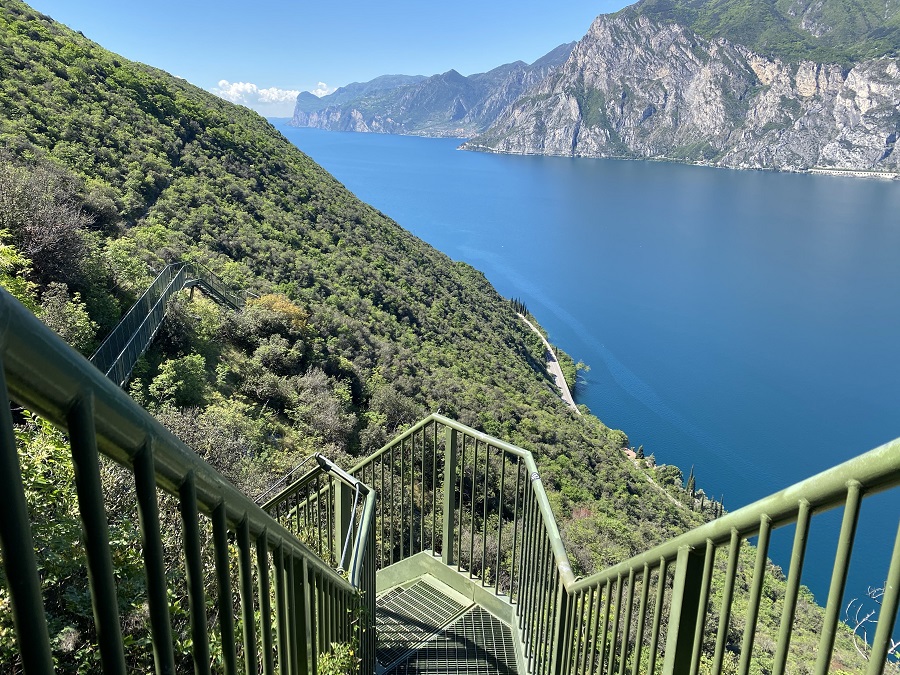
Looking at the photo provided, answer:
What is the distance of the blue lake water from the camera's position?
34.3 meters

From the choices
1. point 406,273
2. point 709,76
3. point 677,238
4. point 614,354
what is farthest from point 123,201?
point 709,76

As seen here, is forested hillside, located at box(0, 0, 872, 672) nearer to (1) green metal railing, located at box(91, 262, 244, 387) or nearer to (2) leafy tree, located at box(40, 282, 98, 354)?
(2) leafy tree, located at box(40, 282, 98, 354)

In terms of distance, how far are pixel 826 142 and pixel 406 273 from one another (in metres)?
172

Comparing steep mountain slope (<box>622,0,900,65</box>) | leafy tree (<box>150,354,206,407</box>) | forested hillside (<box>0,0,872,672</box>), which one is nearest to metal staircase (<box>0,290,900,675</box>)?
forested hillside (<box>0,0,872,672</box>)

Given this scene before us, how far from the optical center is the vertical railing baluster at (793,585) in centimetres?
105

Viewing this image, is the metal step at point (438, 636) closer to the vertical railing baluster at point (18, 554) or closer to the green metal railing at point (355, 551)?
the green metal railing at point (355, 551)

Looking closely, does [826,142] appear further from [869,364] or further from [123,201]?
[123,201]

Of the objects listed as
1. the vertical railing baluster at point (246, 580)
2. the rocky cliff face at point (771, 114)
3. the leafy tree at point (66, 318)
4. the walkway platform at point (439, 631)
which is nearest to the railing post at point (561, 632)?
the walkway platform at point (439, 631)

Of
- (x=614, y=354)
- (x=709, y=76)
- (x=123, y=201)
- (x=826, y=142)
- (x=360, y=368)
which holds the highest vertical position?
(x=709, y=76)

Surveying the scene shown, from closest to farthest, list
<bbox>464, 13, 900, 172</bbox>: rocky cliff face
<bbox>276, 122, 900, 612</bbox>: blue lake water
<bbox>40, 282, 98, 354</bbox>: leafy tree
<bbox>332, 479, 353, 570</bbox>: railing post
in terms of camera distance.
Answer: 1. <bbox>332, 479, 353, 570</bbox>: railing post
2. <bbox>40, 282, 98, 354</bbox>: leafy tree
3. <bbox>276, 122, 900, 612</bbox>: blue lake water
4. <bbox>464, 13, 900, 172</bbox>: rocky cliff face

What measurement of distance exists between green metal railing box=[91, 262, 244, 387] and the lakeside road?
27104 millimetres

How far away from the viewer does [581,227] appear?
283 ft

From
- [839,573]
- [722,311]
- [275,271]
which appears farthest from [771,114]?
[839,573]

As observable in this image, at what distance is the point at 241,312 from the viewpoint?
1200 cm
